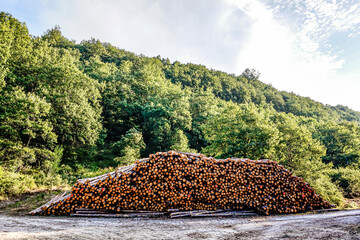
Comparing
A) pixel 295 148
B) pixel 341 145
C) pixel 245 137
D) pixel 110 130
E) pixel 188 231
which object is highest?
pixel 110 130

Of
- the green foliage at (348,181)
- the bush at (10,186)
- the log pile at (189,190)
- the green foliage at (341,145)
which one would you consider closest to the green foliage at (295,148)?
the green foliage at (348,181)

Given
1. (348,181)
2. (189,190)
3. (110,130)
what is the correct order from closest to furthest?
1. (189,190)
2. (348,181)
3. (110,130)

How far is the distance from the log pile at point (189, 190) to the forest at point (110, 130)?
4.68m

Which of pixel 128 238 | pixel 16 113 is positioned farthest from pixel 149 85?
pixel 128 238

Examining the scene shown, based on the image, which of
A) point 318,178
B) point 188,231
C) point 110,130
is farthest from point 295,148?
point 110,130

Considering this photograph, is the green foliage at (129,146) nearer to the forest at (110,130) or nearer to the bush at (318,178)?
the forest at (110,130)

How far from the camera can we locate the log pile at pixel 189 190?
6.38 metres

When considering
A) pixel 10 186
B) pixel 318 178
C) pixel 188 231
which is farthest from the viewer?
pixel 318 178

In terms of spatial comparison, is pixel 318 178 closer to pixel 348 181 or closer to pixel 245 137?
pixel 348 181

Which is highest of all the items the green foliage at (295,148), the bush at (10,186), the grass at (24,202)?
the green foliage at (295,148)

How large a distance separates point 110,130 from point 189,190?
25797 millimetres

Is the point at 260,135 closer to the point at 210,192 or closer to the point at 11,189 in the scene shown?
the point at 210,192

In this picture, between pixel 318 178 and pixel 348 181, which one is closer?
pixel 318 178

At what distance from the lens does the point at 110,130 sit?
97.8 ft
